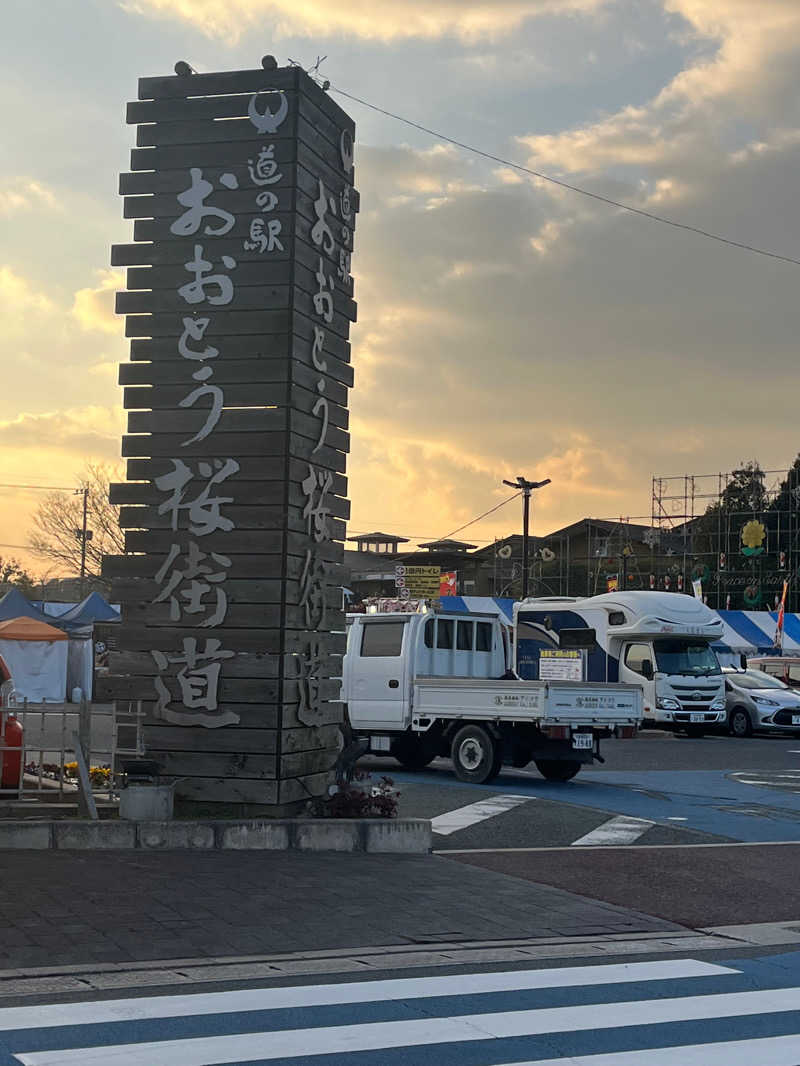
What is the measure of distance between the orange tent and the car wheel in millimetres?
17111

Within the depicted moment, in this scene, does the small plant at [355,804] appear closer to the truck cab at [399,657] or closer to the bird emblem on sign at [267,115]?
the bird emblem on sign at [267,115]

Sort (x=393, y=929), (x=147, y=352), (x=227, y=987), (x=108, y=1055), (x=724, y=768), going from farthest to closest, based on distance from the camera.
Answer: (x=724, y=768) < (x=147, y=352) < (x=393, y=929) < (x=227, y=987) < (x=108, y=1055)

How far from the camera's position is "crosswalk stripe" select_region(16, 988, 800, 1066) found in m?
5.56

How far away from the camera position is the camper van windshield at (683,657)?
104 feet

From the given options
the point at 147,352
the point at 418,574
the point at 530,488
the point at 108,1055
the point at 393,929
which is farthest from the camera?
the point at 418,574

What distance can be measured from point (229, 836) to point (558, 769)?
9670 mm

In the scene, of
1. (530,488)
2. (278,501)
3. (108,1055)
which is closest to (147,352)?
(278,501)

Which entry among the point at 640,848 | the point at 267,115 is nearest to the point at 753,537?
the point at 640,848

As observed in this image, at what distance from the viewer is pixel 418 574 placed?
64938 mm

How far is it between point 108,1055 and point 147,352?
7961mm

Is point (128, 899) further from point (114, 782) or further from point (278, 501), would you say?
point (278, 501)

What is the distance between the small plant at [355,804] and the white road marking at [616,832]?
2227mm

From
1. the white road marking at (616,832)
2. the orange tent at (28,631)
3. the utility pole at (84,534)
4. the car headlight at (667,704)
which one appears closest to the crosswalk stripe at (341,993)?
the white road marking at (616,832)

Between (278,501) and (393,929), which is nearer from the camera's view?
(393,929)
